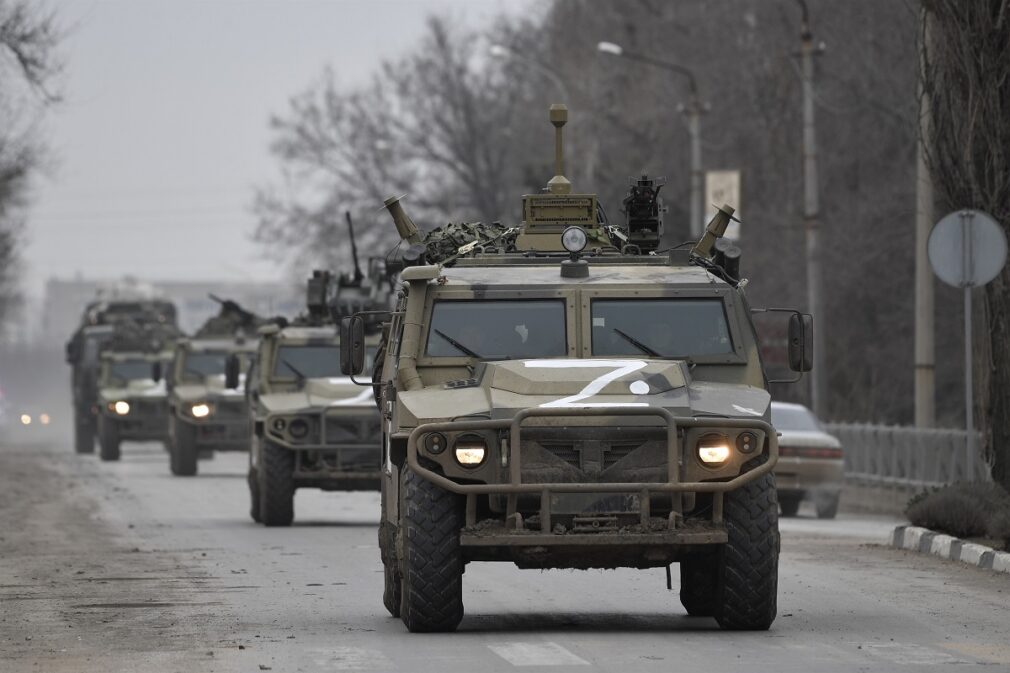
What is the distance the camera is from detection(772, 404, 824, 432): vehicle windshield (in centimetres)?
2797

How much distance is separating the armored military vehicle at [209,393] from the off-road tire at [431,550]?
2307 centimetres

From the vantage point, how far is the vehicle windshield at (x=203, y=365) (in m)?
38.7

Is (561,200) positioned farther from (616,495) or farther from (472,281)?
(616,495)

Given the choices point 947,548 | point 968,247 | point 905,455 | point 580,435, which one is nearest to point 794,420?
point 905,455

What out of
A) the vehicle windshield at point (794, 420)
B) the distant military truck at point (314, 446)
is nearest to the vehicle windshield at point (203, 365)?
the vehicle windshield at point (794, 420)

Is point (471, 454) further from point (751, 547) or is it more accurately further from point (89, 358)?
point (89, 358)

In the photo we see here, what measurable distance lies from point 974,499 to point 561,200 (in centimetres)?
516

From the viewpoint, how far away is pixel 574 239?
15.0 metres

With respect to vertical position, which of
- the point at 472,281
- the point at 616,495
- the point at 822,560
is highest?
the point at 472,281

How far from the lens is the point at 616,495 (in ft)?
41.9

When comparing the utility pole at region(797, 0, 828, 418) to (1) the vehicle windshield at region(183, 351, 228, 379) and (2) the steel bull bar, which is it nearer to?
(1) the vehicle windshield at region(183, 351, 228, 379)

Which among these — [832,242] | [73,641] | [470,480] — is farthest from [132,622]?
[832,242]

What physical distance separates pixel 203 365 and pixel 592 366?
84.6ft

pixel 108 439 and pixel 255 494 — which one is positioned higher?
pixel 255 494
